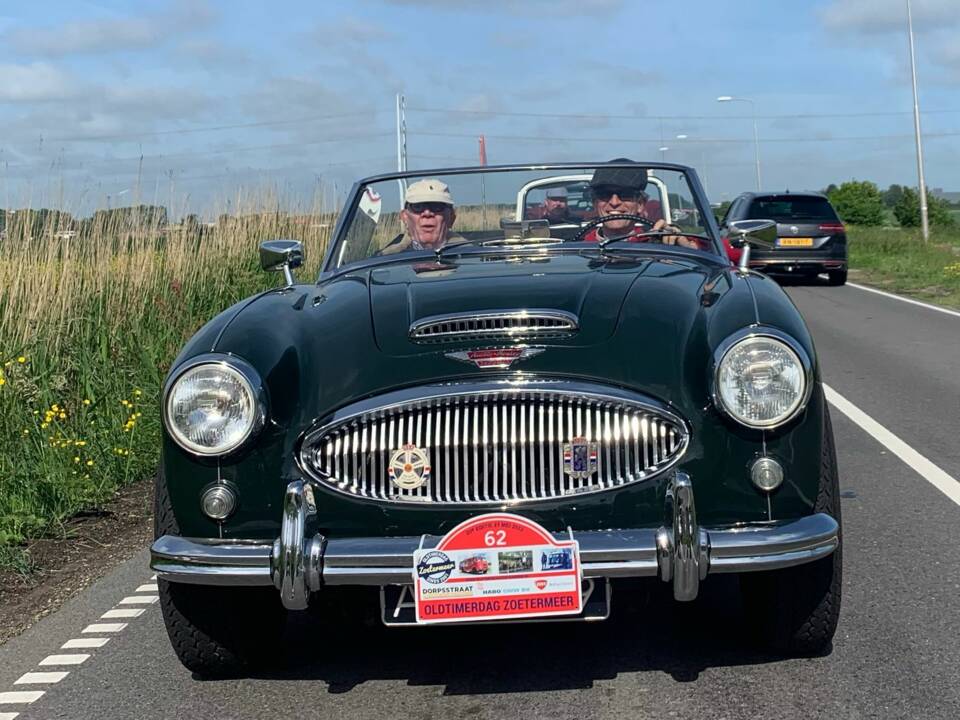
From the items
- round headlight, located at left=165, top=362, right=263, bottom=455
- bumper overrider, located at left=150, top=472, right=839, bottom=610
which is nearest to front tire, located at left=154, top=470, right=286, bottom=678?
round headlight, located at left=165, top=362, right=263, bottom=455

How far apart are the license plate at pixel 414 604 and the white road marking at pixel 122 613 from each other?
1499 millimetres

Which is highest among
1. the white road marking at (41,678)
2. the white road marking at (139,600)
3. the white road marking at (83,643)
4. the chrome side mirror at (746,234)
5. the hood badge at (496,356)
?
the chrome side mirror at (746,234)

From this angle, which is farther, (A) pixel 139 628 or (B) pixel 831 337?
(B) pixel 831 337

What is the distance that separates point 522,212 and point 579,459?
2.22 meters

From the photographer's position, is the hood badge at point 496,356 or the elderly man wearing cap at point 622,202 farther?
the elderly man wearing cap at point 622,202

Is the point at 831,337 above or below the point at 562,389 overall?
below

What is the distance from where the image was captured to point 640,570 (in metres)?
3.32

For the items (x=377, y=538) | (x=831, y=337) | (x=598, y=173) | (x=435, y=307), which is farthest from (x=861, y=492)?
(x=831, y=337)

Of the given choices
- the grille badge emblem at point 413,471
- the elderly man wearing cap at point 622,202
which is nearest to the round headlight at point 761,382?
the grille badge emblem at point 413,471

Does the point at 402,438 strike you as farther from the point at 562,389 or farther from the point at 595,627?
the point at 595,627

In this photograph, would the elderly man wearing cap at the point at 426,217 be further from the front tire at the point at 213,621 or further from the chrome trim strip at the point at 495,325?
the front tire at the point at 213,621

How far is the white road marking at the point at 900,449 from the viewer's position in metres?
6.36

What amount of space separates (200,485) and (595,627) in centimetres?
142

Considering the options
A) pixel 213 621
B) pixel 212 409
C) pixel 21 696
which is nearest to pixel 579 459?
pixel 212 409
